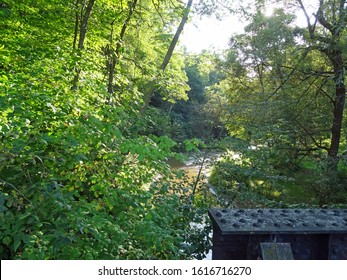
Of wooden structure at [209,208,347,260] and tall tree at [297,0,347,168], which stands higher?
tall tree at [297,0,347,168]

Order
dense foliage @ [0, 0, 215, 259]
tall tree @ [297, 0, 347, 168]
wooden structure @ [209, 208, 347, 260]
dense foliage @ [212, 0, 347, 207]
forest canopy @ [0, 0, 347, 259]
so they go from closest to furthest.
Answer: dense foliage @ [0, 0, 215, 259], forest canopy @ [0, 0, 347, 259], wooden structure @ [209, 208, 347, 260], dense foliage @ [212, 0, 347, 207], tall tree @ [297, 0, 347, 168]

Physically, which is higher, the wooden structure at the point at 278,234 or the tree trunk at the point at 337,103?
the tree trunk at the point at 337,103

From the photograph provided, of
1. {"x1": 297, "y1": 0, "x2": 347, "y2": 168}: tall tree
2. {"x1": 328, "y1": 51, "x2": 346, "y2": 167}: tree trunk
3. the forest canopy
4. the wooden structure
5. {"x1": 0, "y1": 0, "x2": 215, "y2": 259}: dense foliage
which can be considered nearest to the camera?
{"x1": 0, "y1": 0, "x2": 215, "y2": 259}: dense foliage

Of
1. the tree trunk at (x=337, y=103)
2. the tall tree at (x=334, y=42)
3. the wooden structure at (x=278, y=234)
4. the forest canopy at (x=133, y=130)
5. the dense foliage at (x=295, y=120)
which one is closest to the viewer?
the forest canopy at (x=133, y=130)

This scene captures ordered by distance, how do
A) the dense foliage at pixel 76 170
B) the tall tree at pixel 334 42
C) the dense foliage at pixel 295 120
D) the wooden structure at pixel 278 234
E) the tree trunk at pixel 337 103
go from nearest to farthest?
the dense foliage at pixel 76 170
the wooden structure at pixel 278 234
the dense foliage at pixel 295 120
the tall tree at pixel 334 42
the tree trunk at pixel 337 103

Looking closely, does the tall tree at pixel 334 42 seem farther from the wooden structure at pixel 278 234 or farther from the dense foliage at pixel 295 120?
the wooden structure at pixel 278 234

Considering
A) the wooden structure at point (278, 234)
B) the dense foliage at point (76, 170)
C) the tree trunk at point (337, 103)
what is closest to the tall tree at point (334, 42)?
the tree trunk at point (337, 103)

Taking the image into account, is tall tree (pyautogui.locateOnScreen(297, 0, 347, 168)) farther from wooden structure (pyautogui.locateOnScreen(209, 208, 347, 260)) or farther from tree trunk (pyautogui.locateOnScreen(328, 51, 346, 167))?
wooden structure (pyautogui.locateOnScreen(209, 208, 347, 260))

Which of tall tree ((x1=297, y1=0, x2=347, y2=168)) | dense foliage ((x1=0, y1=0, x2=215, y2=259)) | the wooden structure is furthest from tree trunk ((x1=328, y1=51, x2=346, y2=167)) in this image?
dense foliage ((x1=0, y1=0, x2=215, y2=259))

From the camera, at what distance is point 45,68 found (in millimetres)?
3377

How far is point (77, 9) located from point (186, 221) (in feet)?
12.8

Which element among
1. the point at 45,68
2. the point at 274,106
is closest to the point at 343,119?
the point at 274,106

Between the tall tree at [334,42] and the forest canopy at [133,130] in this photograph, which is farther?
the tall tree at [334,42]

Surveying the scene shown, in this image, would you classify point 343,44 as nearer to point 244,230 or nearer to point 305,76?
point 305,76
